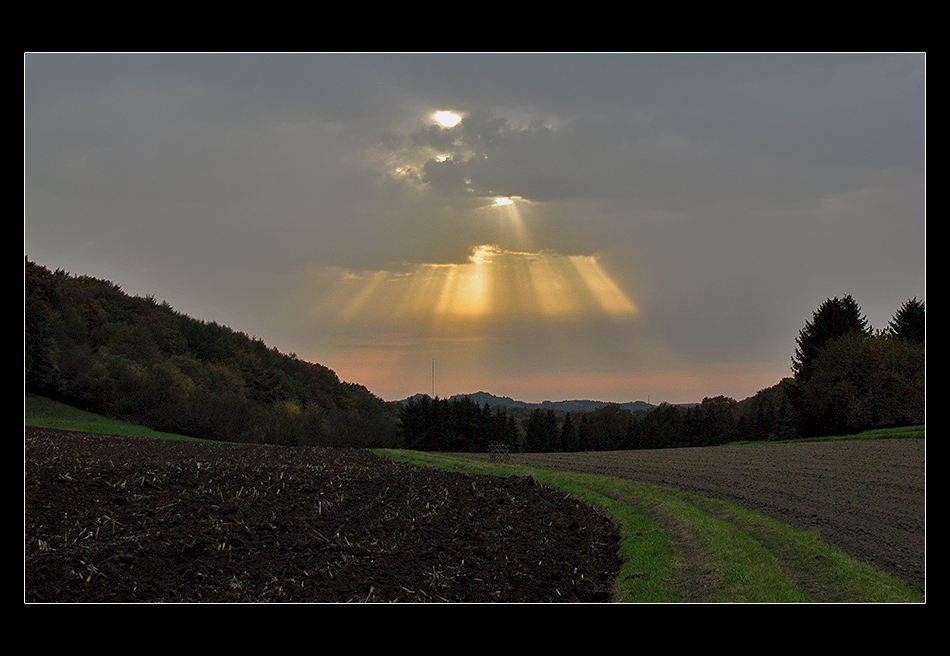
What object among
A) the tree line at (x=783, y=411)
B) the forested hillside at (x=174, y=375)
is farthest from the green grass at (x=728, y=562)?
the forested hillside at (x=174, y=375)

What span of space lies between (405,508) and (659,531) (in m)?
4.66

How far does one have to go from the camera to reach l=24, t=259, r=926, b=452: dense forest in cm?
4144

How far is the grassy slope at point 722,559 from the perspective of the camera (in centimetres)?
821

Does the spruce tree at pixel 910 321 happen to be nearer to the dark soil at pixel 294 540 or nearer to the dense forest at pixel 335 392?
the dense forest at pixel 335 392

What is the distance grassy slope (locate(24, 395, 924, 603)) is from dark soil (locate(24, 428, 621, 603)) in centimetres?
54

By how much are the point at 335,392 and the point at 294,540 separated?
4971cm

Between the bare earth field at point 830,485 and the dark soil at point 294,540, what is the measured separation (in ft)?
14.2

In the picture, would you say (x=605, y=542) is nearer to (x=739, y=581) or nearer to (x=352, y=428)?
(x=739, y=581)

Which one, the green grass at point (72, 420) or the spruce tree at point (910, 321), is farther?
the spruce tree at point (910, 321)

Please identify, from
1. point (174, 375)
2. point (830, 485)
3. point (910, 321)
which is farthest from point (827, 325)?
point (174, 375)

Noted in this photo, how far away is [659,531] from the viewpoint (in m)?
11.7

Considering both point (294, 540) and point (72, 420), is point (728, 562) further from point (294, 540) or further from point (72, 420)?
point (72, 420)

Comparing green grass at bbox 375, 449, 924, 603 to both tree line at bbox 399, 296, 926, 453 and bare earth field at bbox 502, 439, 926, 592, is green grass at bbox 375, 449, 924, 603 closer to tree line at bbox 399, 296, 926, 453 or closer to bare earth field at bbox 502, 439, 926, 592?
bare earth field at bbox 502, 439, 926, 592
